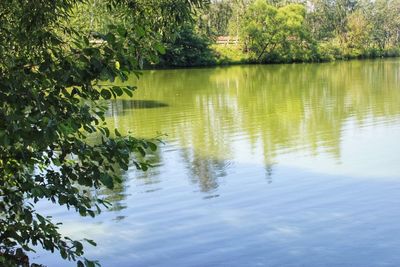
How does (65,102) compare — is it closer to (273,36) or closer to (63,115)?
(63,115)

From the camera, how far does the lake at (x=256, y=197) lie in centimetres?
714

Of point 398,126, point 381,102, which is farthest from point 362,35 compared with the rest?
point 398,126

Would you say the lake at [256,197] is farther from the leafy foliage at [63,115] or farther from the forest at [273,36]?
the forest at [273,36]

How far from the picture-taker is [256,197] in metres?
9.56

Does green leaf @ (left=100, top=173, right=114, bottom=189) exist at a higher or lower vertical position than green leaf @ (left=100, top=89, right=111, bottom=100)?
lower

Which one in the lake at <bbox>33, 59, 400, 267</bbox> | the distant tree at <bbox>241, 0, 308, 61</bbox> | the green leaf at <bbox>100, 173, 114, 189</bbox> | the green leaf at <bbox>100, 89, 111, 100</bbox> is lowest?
the lake at <bbox>33, 59, 400, 267</bbox>

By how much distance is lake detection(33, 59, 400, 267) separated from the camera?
23.4 feet

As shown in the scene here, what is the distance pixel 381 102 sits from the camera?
2380 centimetres

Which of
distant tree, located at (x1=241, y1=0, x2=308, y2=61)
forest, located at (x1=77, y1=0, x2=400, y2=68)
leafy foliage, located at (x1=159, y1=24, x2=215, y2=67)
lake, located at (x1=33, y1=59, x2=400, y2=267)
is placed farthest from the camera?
distant tree, located at (x1=241, y1=0, x2=308, y2=61)

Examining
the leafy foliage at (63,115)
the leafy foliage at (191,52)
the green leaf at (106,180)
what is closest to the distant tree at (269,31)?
the leafy foliage at (191,52)

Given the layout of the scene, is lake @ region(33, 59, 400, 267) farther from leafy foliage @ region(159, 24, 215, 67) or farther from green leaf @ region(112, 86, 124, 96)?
leafy foliage @ region(159, 24, 215, 67)

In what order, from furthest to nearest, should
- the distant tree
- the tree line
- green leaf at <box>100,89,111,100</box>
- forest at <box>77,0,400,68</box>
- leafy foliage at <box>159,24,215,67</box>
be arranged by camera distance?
the distant tree < the tree line < forest at <box>77,0,400,68</box> < leafy foliage at <box>159,24,215,67</box> < green leaf at <box>100,89,111,100</box>

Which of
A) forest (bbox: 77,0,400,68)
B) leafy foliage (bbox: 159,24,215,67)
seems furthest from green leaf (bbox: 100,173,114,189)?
leafy foliage (bbox: 159,24,215,67)

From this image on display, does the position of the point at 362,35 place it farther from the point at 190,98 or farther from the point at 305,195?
the point at 305,195
